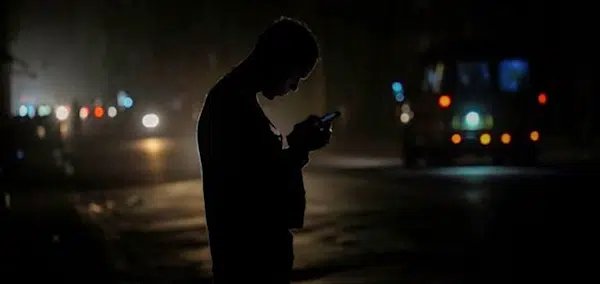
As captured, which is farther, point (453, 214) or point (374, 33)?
point (374, 33)

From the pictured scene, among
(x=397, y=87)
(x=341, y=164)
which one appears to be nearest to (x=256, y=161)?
(x=397, y=87)

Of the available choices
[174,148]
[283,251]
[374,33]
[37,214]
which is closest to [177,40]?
[374,33]

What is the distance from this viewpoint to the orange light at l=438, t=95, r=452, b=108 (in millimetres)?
22641

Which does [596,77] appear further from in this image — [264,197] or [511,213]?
[264,197]

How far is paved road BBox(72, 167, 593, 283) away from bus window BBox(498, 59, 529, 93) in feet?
9.51

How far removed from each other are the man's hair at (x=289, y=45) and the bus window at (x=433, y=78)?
1939cm

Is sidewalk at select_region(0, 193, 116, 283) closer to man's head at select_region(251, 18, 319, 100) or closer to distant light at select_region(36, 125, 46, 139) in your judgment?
man's head at select_region(251, 18, 319, 100)

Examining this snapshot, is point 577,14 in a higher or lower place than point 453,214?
higher

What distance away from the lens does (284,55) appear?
3.56 meters

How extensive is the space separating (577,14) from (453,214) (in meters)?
27.5

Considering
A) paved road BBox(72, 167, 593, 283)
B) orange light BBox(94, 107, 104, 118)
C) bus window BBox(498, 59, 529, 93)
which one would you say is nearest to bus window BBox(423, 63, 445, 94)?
bus window BBox(498, 59, 529, 93)

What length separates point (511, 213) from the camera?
14.0 meters

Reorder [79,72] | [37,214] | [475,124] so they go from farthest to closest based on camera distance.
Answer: [79,72], [475,124], [37,214]

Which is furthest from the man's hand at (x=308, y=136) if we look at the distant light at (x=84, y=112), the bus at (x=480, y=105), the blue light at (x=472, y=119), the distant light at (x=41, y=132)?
the distant light at (x=84, y=112)
